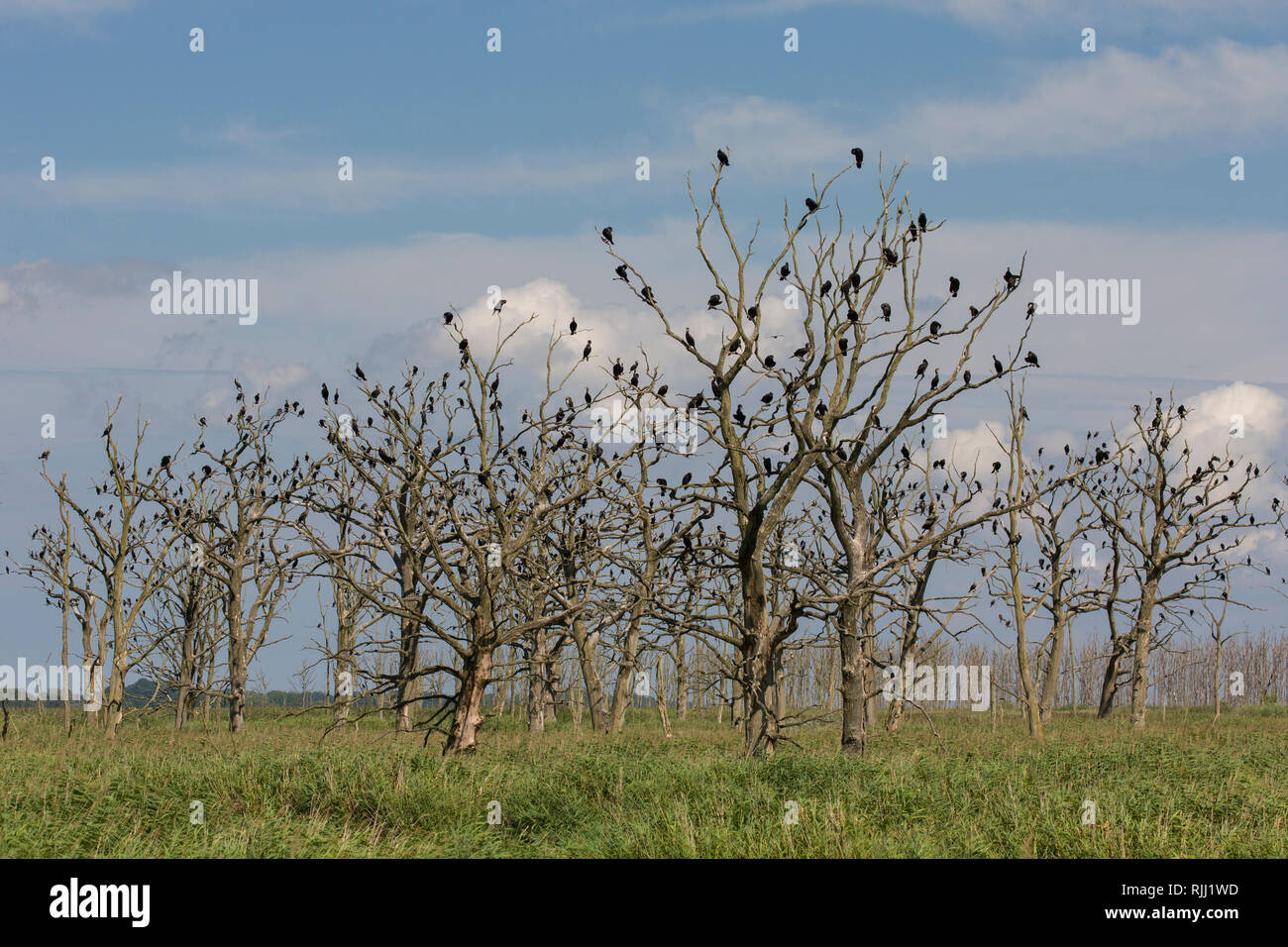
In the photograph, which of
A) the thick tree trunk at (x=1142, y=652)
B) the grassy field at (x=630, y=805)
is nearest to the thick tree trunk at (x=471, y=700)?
the grassy field at (x=630, y=805)

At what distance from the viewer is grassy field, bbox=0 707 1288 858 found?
303 inches

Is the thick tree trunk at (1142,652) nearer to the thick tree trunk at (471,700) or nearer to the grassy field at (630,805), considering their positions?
the grassy field at (630,805)

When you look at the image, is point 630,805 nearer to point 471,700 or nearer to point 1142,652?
point 471,700

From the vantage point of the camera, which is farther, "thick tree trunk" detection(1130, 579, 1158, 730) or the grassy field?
"thick tree trunk" detection(1130, 579, 1158, 730)

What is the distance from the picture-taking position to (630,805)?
954 centimetres

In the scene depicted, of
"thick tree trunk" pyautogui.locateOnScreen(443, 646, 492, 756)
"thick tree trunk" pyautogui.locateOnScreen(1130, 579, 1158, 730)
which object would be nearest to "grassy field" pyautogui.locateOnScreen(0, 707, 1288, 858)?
"thick tree trunk" pyautogui.locateOnScreen(443, 646, 492, 756)

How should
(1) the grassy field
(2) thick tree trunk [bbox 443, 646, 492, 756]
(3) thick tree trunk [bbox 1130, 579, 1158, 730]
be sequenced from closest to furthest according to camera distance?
(1) the grassy field → (2) thick tree trunk [bbox 443, 646, 492, 756] → (3) thick tree trunk [bbox 1130, 579, 1158, 730]

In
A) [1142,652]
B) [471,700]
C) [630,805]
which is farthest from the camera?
[1142,652]

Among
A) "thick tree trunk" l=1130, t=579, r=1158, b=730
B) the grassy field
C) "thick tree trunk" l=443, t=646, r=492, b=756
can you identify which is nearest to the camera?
the grassy field

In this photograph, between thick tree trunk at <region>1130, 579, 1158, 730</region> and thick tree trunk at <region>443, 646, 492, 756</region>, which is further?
thick tree trunk at <region>1130, 579, 1158, 730</region>

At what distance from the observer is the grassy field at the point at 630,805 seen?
7695 millimetres

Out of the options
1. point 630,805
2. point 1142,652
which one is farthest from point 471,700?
point 1142,652

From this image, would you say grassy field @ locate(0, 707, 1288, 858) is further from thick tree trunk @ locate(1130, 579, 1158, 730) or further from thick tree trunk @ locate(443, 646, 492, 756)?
thick tree trunk @ locate(1130, 579, 1158, 730)
